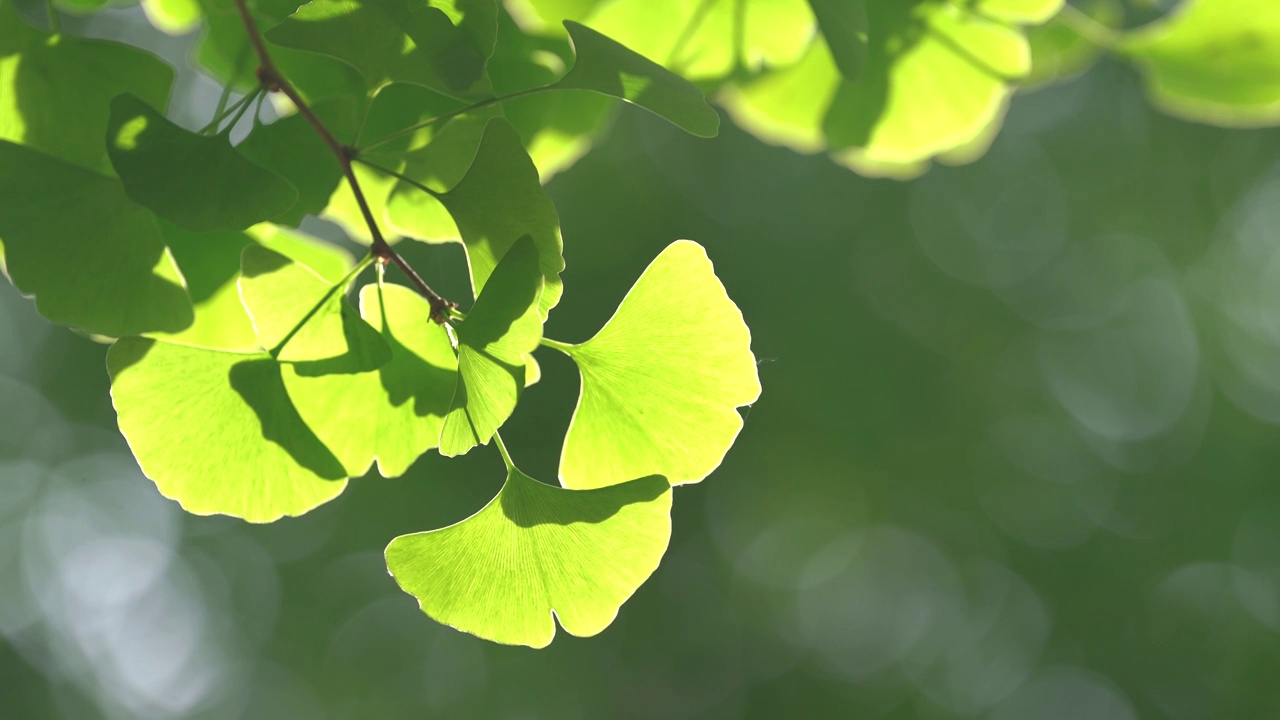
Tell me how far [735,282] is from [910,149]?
12.2 ft

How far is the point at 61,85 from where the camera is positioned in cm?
55

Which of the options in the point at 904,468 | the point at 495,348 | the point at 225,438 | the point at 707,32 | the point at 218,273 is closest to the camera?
the point at 495,348

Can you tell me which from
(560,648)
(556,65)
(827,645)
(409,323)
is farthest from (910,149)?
(827,645)

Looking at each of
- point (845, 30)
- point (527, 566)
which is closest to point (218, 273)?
point (527, 566)

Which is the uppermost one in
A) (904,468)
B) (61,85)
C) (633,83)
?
(633,83)

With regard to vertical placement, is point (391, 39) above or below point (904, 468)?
above

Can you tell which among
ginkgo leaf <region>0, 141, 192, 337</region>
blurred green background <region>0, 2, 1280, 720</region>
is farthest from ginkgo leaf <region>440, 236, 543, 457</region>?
blurred green background <region>0, 2, 1280, 720</region>

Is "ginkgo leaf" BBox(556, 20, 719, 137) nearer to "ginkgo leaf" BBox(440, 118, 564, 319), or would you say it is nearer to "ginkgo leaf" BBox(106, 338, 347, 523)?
"ginkgo leaf" BBox(440, 118, 564, 319)

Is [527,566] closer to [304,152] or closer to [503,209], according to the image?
[503,209]

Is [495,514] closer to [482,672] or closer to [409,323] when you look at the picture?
[409,323]

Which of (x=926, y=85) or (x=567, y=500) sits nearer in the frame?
(x=567, y=500)

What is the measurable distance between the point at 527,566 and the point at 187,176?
0.25 meters

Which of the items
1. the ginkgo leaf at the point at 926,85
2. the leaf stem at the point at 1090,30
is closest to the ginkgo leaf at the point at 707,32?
the ginkgo leaf at the point at 926,85

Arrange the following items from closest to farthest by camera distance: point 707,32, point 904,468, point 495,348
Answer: point 495,348, point 707,32, point 904,468
